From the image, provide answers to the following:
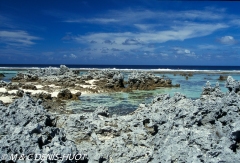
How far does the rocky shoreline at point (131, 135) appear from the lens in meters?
4.69

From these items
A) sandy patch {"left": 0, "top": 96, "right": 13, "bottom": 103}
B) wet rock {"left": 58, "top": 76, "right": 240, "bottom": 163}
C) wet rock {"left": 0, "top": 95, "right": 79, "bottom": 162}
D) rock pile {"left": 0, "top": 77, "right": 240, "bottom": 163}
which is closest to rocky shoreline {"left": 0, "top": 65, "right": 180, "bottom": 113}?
sandy patch {"left": 0, "top": 96, "right": 13, "bottom": 103}

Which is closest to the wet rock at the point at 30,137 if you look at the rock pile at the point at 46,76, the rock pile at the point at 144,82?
the rock pile at the point at 144,82

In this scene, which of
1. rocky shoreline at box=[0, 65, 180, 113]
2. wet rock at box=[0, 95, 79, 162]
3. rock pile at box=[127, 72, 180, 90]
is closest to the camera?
wet rock at box=[0, 95, 79, 162]

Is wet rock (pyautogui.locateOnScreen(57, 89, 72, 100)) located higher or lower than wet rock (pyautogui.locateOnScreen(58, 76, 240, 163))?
lower

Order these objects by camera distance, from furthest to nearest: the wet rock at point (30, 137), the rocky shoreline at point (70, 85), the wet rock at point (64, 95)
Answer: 1. the rocky shoreline at point (70, 85)
2. the wet rock at point (64, 95)
3. the wet rock at point (30, 137)

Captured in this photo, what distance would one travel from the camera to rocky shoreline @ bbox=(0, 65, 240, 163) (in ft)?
15.4

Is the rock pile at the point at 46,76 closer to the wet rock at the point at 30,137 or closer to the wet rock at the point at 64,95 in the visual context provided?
the wet rock at the point at 64,95

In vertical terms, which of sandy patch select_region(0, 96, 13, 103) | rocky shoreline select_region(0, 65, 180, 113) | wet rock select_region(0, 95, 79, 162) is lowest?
sandy patch select_region(0, 96, 13, 103)

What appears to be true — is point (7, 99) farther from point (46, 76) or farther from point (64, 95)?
point (46, 76)

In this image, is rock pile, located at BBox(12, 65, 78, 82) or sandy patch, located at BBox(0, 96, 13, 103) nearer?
sandy patch, located at BBox(0, 96, 13, 103)

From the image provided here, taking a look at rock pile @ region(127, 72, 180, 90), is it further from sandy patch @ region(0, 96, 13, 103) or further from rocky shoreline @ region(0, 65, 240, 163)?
A: rocky shoreline @ region(0, 65, 240, 163)

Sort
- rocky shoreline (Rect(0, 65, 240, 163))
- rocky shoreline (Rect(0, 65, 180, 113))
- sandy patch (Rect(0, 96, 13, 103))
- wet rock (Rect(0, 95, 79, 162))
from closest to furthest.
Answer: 1. wet rock (Rect(0, 95, 79, 162))
2. rocky shoreline (Rect(0, 65, 240, 163))
3. sandy patch (Rect(0, 96, 13, 103))
4. rocky shoreline (Rect(0, 65, 180, 113))

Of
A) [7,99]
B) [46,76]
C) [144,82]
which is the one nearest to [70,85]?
[144,82]

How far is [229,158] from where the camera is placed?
4602 mm
